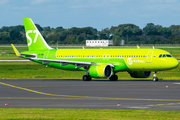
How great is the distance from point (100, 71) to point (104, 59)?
3432 millimetres

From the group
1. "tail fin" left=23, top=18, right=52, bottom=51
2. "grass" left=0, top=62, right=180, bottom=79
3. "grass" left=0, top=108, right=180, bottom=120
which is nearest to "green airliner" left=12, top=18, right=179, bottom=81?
"tail fin" left=23, top=18, right=52, bottom=51

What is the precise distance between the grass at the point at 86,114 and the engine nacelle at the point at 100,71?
25.7m

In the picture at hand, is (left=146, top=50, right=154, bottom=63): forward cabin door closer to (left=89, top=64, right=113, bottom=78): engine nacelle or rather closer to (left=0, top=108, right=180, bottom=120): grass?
(left=89, top=64, right=113, bottom=78): engine nacelle

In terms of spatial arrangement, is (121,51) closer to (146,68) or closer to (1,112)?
(146,68)

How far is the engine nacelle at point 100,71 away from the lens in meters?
46.7

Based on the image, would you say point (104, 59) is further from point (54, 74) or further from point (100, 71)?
point (54, 74)

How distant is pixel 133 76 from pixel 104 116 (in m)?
32.1

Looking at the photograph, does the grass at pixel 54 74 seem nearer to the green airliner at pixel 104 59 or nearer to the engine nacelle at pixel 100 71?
the green airliner at pixel 104 59

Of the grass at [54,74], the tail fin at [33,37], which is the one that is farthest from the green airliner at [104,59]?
the grass at [54,74]

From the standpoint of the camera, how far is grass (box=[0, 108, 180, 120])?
18.4 metres

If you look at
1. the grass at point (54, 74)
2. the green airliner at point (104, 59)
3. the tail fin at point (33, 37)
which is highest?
the tail fin at point (33, 37)

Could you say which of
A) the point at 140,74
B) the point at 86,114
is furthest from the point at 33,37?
the point at 86,114

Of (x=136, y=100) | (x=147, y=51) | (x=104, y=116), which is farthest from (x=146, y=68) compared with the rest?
(x=104, y=116)

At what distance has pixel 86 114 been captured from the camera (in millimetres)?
19484
